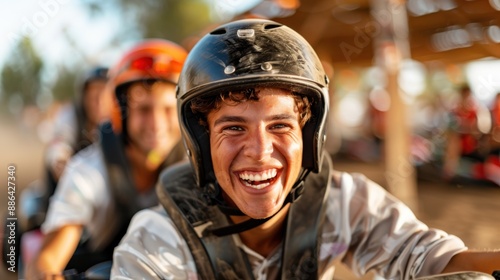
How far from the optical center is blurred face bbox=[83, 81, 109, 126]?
5633 millimetres

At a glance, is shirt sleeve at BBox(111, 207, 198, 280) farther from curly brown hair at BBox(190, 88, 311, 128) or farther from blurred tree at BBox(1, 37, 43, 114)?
blurred tree at BBox(1, 37, 43, 114)

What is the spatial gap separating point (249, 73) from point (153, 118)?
161 centimetres

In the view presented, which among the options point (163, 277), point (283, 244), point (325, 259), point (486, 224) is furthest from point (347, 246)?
point (486, 224)

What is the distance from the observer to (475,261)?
154 cm

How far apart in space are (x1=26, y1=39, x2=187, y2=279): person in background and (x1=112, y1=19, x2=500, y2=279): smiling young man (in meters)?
1.11

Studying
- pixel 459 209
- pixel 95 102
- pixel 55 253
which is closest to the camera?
pixel 55 253

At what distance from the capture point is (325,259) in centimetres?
178

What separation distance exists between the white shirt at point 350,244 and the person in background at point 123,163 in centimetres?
112

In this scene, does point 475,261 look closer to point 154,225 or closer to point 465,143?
point 154,225

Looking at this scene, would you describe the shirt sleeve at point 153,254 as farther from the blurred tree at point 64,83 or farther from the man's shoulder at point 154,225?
the blurred tree at point 64,83

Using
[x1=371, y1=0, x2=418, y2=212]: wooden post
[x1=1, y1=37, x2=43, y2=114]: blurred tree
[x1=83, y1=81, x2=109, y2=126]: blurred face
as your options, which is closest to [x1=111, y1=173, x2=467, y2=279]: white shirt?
[x1=83, y1=81, x2=109, y2=126]: blurred face

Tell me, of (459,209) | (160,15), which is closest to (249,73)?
(459,209)

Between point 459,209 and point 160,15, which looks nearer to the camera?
point 459,209

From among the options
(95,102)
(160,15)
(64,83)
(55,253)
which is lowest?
(64,83)
